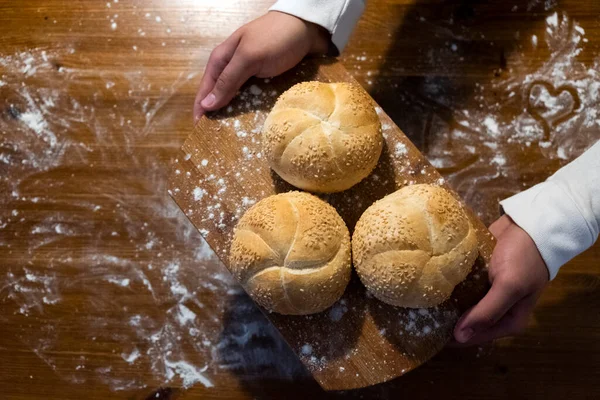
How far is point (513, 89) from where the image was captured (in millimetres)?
1352

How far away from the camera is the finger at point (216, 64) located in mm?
1107

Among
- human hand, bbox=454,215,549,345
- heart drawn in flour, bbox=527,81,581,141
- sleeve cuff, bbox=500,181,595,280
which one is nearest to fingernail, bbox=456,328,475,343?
human hand, bbox=454,215,549,345

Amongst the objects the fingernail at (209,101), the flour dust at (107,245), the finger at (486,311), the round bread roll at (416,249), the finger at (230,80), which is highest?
the finger at (230,80)

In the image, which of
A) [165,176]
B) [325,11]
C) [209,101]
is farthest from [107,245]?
[325,11]

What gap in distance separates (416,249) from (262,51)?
0.55 metres

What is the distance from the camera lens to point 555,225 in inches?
38.3

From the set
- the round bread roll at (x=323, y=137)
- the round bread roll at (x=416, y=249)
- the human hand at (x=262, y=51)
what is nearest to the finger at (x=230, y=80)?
the human hand at (x=262, y=51)

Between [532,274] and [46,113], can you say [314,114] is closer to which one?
[532,274]

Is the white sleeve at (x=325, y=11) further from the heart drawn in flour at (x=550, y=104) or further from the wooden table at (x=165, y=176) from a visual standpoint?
the heart drawn in flour at (x=550, y=104)

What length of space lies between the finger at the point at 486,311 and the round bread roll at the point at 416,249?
0.07 metres

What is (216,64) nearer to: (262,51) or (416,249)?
(262,51)

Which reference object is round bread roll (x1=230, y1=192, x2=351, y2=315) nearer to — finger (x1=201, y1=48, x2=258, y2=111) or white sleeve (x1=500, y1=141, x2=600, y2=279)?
finger (x1=201, y1=48, x2=258, y2=111)

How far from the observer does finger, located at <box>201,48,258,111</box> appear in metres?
1.05

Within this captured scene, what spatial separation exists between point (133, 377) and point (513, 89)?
1356mm
